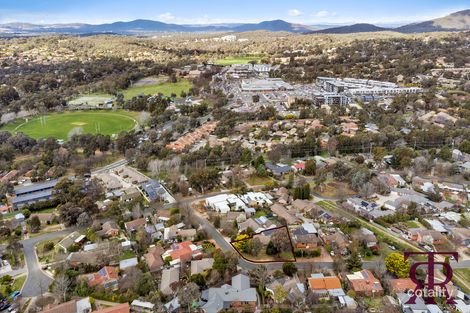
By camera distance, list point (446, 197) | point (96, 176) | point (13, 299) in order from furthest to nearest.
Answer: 1. point (96, 176)
2. point (446, 197)
3. point (13, 299)

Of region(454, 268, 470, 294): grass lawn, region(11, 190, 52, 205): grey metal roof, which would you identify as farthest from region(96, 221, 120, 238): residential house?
region(454, 268, 470, 294): grass lawn

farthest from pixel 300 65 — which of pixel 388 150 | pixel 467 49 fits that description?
pixel 388 150

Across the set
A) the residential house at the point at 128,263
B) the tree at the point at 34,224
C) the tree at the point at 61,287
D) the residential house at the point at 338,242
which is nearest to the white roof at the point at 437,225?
the residential house at the point at 338,242

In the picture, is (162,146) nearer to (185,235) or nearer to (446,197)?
(185,235)

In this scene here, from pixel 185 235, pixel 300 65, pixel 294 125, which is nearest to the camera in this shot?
pixel 185 235

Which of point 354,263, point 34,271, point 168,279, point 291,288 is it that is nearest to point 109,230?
point 34,271

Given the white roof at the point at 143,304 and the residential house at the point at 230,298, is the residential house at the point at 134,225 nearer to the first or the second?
the white roof at the point at 143,304

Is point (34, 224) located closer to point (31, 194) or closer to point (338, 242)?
point (31, 194)
